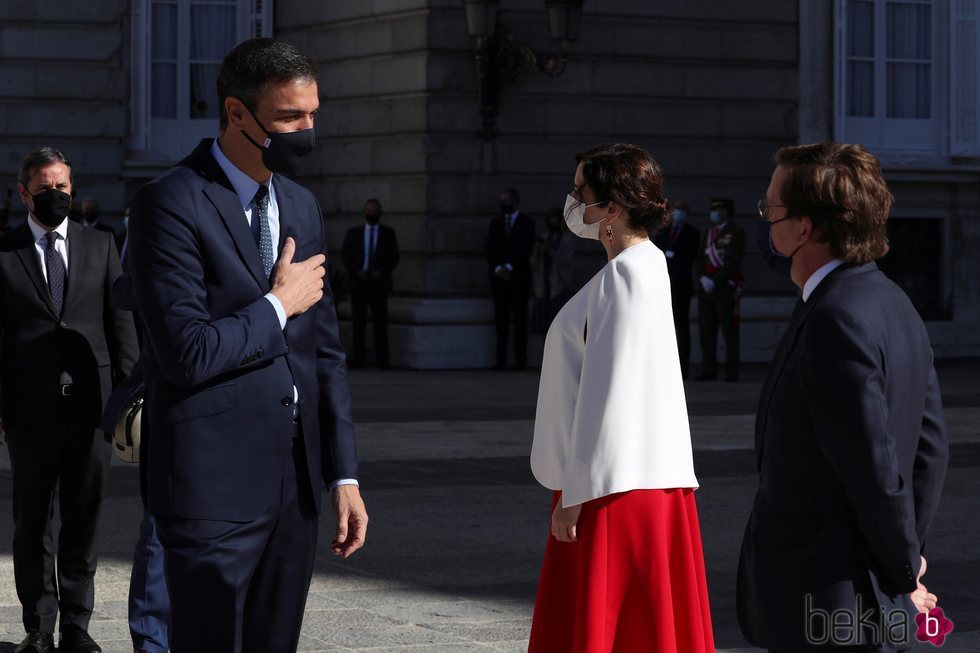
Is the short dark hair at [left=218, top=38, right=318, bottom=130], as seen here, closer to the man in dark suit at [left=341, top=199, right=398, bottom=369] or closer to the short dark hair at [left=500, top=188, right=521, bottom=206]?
the short dark hair at [left=500, top=188, right=521, bottom=206]

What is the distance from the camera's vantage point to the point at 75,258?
6699 millimetres

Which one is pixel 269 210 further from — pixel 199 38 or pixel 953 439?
pixel 199 38

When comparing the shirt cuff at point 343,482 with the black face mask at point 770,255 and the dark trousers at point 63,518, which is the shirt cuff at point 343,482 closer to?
the black face mask at point 770,255

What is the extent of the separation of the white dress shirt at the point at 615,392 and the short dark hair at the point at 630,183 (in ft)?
0.27

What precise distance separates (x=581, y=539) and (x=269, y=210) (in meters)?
1.27

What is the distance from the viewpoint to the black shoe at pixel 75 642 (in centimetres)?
639

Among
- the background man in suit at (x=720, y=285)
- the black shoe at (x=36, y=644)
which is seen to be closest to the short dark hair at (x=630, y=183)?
the black shoe at (x=36, y=644)

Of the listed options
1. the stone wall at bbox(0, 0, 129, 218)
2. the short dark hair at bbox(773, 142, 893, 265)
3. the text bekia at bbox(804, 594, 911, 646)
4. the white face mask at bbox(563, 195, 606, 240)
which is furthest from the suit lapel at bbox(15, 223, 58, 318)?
the stone wall at bbox(0, 0, 129, 218)

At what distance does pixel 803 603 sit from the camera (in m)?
3.85

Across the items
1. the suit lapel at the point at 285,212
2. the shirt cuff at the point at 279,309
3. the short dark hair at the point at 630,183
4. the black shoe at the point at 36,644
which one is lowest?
the black shoe at the point at 36,644

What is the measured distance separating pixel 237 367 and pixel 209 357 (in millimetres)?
85

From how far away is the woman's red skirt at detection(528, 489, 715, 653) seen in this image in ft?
16.0

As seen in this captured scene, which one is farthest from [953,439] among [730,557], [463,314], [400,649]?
[400,649]

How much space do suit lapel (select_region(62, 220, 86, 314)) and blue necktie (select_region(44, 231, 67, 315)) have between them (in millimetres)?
26
